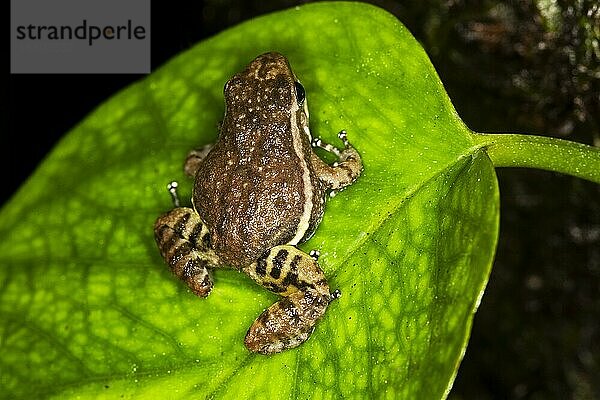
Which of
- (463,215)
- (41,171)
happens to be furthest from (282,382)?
(41,171)

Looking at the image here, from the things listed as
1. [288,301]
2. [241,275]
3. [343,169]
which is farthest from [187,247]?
[343,169]

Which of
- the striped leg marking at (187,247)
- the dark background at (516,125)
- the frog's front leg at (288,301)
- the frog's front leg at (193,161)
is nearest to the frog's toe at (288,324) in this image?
the frog's front leg at (288,301)

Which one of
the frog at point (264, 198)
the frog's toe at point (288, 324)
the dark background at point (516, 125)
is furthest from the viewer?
the dark background at point (516, 125)

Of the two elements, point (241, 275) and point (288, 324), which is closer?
point (288, 324)

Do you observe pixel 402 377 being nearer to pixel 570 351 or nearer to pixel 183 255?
pixel 183 255

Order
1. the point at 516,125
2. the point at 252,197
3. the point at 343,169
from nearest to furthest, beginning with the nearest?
1. the point at 343,169
2. the point at 252,197
3. the point at 516,125

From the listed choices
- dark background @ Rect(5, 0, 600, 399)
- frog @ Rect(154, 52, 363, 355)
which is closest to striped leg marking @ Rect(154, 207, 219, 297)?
frog @ Rect(154, 52, 363, 355)

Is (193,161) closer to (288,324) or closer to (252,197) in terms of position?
(252,197)

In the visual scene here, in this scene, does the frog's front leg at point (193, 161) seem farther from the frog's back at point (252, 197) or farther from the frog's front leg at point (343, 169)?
the frog's front leg at point (343, 169)
